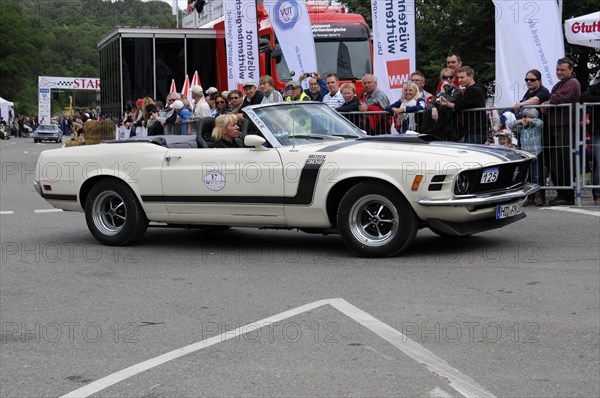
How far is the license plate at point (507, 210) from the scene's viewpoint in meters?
8.93

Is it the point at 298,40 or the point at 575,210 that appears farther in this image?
the point at 298,40

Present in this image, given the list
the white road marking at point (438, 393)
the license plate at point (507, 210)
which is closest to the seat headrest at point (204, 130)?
the license plate at point (507, 210)

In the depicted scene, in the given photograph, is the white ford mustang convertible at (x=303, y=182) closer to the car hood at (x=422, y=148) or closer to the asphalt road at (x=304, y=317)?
the car hood at (x=422, y=148)

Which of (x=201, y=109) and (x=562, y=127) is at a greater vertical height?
(x=201, y=109)

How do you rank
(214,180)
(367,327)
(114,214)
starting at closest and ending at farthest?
(367,327) → (214,180) → (114,214)

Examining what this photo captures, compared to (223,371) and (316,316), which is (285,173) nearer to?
(316,316)

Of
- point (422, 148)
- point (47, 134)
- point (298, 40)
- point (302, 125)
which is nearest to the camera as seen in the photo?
point (422, 148)

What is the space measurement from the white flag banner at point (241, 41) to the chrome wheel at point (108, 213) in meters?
9.56

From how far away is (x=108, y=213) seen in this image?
1044 cm

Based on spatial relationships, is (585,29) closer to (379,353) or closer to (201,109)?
(201,109)

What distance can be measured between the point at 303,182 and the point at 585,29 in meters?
6.60

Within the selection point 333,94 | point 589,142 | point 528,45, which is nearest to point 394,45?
point 333,94

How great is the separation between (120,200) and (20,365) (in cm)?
483

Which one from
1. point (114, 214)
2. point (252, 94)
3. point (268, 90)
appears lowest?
point (114, 214)
